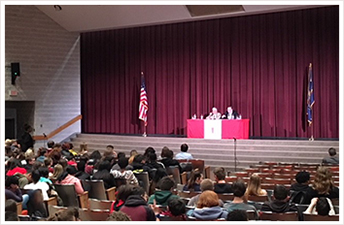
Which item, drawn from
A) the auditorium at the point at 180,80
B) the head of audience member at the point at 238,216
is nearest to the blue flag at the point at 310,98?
the auditorium at the point at 180,80

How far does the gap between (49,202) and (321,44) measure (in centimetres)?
1117

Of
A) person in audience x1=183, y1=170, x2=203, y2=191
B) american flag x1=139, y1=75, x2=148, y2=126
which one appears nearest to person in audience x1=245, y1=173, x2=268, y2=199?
person in audience x1=183, y1=170, x2=203, y2=191

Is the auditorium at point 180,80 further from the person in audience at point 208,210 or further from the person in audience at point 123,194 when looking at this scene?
the person in audience at point 208,210

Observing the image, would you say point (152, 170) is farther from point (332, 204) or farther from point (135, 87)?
point (135, 87)

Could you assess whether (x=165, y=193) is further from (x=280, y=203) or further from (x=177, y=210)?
(x=280, y=203)

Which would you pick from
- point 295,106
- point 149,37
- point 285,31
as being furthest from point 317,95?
point 149,37

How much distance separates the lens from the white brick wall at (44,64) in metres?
16.7

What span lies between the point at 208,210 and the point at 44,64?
14036mm

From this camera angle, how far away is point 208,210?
4.79 m

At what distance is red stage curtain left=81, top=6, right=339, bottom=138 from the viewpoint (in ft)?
48.7

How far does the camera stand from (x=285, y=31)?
15.4m

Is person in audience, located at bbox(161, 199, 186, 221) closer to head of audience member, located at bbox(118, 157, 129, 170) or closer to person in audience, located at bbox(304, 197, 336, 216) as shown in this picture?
person in audience, located at bbox(304, 197, 336, 216)

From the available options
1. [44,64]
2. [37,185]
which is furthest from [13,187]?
[44,64]

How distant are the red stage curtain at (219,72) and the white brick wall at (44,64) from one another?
68cm
